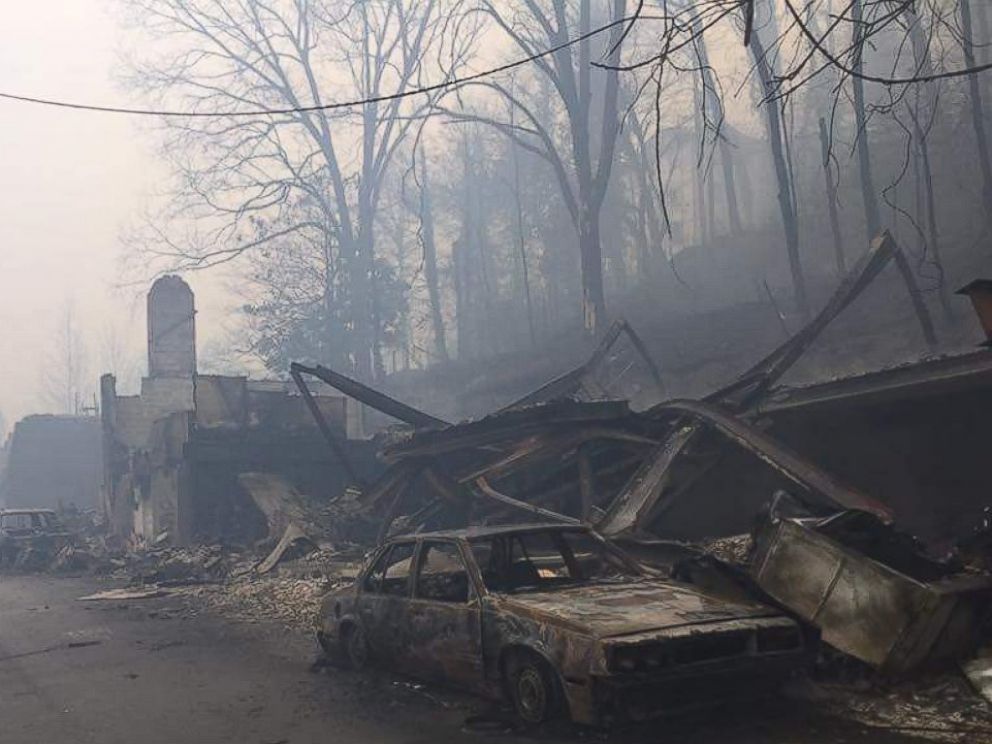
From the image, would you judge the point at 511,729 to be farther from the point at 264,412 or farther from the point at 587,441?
the point at 264,412

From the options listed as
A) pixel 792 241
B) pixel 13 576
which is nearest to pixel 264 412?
pixel 13 576

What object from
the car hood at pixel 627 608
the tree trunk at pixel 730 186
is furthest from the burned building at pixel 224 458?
the tree trunk at pixel 730 186

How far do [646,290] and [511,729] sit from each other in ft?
116

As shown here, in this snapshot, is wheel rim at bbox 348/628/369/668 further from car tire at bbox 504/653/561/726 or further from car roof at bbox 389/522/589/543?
car tire at bbox 504/653/561/726

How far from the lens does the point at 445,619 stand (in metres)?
6.79

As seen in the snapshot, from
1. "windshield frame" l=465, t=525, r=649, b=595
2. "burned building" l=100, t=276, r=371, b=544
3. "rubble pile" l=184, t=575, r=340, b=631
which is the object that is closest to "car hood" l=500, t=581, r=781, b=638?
"windshield frame" l=465, t=525, r=649, b=595

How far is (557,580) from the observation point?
6.90 metres

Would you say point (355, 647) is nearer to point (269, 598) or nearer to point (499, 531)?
point (499, 531)

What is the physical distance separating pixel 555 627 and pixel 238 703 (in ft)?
10.1

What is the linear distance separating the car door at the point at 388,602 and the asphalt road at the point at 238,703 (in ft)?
1.08

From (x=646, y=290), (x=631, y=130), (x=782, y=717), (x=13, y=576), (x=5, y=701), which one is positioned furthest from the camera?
(x=631, y=130)

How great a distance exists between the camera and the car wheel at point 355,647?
7941 millimetres

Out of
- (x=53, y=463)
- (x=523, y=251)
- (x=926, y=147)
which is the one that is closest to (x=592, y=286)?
(x=926, y=147)

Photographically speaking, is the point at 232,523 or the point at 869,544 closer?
the point at 869,544
